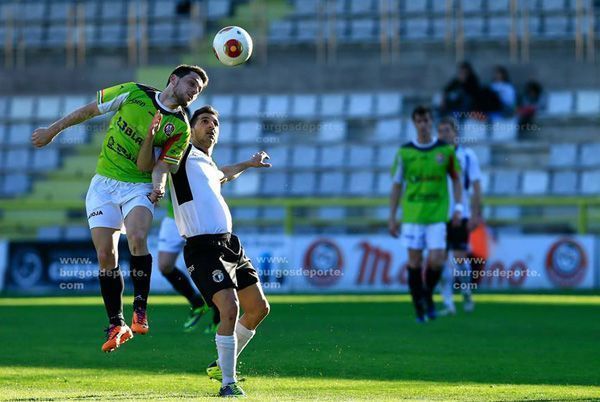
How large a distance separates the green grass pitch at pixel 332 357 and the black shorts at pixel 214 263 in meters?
0.62

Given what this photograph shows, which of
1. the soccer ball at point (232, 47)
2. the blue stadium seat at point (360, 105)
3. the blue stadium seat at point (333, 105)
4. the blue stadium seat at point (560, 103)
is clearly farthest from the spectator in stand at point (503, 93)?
the soccer ball at point (232, 47)

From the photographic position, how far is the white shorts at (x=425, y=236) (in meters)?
13.6

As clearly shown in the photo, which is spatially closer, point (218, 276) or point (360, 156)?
Answer: point (218, 276)

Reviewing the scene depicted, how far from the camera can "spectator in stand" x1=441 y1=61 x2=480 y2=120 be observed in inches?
892

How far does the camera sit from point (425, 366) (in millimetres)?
9070

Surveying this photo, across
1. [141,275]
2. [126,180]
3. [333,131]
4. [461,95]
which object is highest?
[461,95]

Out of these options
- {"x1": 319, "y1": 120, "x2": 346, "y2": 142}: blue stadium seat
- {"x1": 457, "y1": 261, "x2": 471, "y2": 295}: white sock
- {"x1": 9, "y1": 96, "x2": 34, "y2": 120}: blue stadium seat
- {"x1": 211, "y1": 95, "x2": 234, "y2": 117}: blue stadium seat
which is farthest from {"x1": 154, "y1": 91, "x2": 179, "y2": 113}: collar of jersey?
{"x1": 9, "y1": 96, "x2": 34, "y2": 120}: blue stadium seat

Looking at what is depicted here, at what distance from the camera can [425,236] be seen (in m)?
13.7

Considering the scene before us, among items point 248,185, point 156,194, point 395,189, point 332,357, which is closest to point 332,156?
point 248,185

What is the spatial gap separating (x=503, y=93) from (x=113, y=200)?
1511 cm

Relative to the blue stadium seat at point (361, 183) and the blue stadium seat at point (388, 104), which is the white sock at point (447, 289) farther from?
the blue stadium seat at point (388, 104)

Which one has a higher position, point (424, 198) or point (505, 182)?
point (505, 182)

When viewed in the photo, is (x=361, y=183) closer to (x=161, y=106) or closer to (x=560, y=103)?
(x=560, y=103)

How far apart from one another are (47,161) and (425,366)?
17.4m
